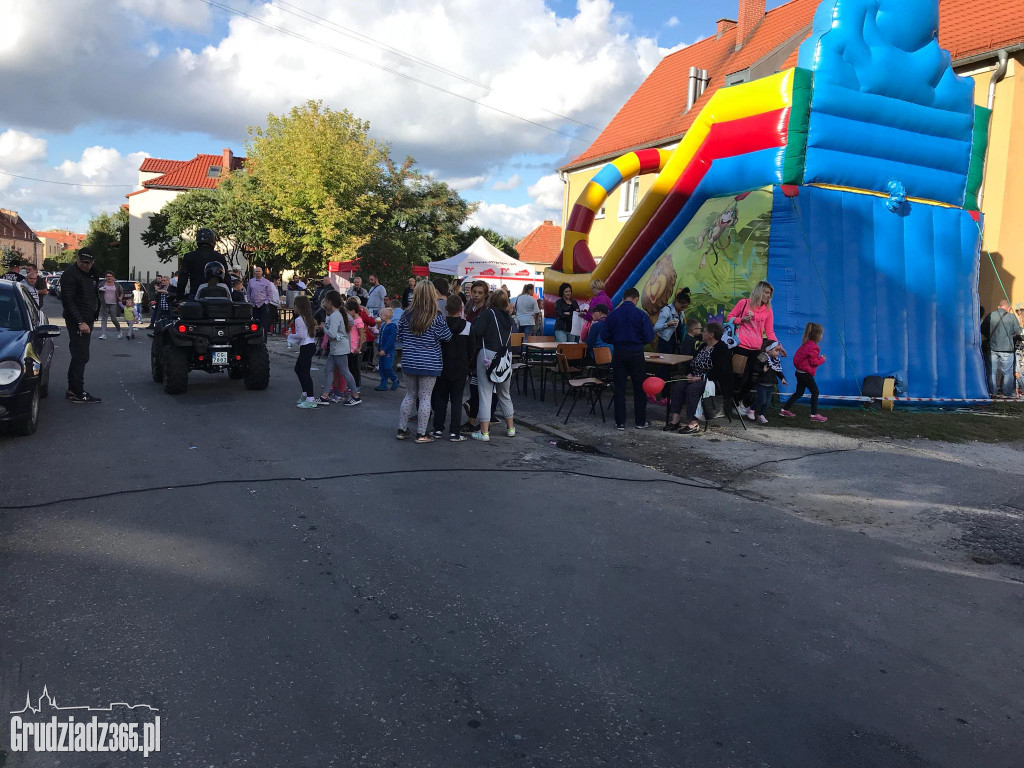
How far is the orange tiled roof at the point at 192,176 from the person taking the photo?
237ft

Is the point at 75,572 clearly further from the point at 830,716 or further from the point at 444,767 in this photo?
the point at 830,716

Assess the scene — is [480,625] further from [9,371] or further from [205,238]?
[205,238]

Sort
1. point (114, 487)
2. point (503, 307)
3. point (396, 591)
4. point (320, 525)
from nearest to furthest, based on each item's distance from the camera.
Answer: point (396, 591) → point (320, 525) → point (114, 487) → point (503, 307)

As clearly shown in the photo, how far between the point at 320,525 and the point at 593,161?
26.6m

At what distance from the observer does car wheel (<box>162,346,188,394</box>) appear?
10.2 meters

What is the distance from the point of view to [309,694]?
10.0ft

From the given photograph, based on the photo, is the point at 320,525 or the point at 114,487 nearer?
the point at 320,525

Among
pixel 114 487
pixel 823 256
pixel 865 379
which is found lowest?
pixel 114 487

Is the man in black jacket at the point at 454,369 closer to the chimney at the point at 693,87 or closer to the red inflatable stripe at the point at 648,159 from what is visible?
the red inflatable stripe at the point at 648,159

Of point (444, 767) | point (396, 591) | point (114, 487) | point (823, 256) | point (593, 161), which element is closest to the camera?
point (444, 767)

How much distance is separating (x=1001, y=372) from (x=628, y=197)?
16899 mm

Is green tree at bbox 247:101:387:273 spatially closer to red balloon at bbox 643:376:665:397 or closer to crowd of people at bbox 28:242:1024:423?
crowd of people at bbox 28:242:1024:423

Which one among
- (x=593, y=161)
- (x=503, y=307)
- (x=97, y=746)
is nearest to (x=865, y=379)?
(x=503, y=307)

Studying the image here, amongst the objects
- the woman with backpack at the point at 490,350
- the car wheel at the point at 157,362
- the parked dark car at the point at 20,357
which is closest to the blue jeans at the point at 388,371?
the car wheel at the point at 157,362
